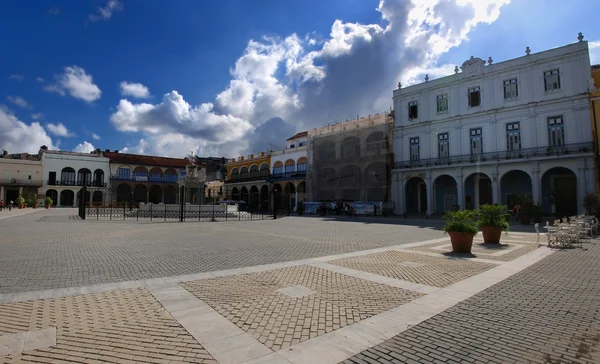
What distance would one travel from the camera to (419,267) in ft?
24.8

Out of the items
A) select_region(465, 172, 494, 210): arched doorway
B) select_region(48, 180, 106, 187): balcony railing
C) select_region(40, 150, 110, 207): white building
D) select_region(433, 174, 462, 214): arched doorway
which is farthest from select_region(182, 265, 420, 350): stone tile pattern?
select_region(48, 180, 106, 187): balcony railing

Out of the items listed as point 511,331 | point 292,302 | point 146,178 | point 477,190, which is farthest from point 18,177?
point 511,331

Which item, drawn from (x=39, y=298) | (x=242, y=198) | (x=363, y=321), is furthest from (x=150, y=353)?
(x=242, y=198)

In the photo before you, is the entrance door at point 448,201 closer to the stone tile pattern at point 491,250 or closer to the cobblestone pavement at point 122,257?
the stone tile pattern at point 491,250

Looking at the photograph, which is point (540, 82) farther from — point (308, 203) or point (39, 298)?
point (39, 298)

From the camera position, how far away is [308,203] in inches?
1598

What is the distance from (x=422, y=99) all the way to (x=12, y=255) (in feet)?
117

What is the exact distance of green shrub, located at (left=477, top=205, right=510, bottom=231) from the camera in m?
11.5

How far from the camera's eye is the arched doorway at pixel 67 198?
190 ft

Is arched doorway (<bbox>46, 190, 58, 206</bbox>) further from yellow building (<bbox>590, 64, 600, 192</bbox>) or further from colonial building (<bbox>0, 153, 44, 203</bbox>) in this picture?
yellow building (<bbox>590, 64, 600, 192</bbox>)

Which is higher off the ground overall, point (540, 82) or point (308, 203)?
point (540, 82)

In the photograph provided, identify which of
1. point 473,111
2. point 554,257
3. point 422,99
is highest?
point 422,99

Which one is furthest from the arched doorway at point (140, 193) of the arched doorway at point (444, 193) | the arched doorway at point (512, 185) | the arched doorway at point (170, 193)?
the arched doorway at point (512, 185)

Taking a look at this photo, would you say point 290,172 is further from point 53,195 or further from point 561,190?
point 53,195
